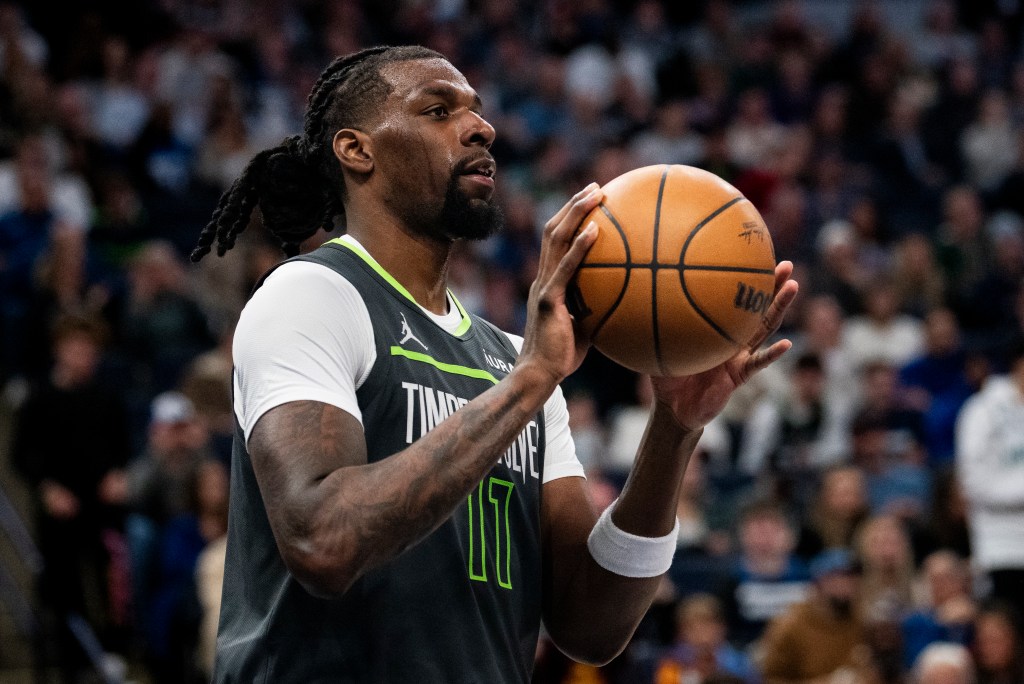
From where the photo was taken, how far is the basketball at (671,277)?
303 centimetres

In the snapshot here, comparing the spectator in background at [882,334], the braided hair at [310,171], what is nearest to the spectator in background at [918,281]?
the spectator in background at [882,334]

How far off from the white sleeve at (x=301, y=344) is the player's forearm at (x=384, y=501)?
12 cm

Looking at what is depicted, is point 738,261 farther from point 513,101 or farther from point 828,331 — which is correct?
point 513,101

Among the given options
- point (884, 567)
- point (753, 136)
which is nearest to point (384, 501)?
point (884, 567)

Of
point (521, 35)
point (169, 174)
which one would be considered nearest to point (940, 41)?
point (521, 35)

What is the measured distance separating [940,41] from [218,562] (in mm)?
11644

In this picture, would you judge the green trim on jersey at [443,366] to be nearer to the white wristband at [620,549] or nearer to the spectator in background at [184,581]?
the white wristband at [620,549]

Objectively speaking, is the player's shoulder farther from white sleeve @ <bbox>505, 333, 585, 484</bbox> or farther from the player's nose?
white sleeve @ <bbox>505, 333, 585, 484</bbox>

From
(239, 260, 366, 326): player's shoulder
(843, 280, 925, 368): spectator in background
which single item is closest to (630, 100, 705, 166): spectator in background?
(843, 280, 925, 368): spectator in background

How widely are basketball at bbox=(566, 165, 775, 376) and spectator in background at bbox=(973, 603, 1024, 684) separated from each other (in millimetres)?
4931

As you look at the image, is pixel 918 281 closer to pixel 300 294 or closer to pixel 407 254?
pixel 407 254

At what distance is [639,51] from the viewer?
1620 cm

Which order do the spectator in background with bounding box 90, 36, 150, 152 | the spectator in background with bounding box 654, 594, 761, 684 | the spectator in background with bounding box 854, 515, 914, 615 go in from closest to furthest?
the spectator in background with bounding box 654, 594, 761, 684 < the spectator in background with bounding box 854, 515, 914, 615 < the spectator in background with bounding box 90, 36, 150, 152

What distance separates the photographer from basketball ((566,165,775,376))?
3029mm
